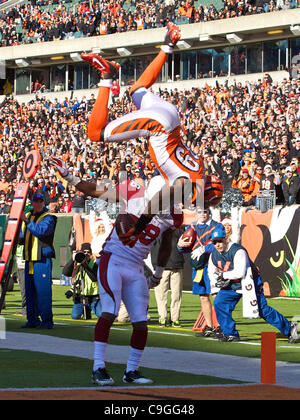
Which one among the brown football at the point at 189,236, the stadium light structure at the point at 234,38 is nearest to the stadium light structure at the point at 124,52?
the stadium light structure at the point at 234,38

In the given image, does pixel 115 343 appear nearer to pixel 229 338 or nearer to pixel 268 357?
pixel 229 338

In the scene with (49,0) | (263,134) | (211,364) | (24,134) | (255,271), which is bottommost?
(211,364)

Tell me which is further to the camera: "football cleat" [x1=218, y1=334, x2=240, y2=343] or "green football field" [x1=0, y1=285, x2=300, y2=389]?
"football cleat" [x1=218, y1=334, x2=240, y2=343]

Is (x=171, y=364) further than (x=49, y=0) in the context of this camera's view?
No

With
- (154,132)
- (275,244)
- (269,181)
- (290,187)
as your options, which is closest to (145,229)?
(154,132)

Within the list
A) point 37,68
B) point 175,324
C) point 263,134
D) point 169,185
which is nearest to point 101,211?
point 263,134

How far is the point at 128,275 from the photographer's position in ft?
29.8

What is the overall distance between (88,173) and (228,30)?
1342 centimetres

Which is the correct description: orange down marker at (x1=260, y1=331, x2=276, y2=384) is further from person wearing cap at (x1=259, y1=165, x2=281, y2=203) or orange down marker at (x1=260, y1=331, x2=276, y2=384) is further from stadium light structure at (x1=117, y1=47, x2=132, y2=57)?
stadium light structure at (x1=117, y1=47, x2=132, y2=57)

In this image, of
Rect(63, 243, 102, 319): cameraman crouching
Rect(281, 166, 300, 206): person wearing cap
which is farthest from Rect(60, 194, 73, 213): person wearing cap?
Rect(63, 243, 102, 319): cameraman crouching

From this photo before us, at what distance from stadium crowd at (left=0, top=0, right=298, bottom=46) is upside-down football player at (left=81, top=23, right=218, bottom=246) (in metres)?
32.7

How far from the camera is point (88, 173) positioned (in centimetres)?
3203

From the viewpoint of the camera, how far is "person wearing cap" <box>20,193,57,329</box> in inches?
570

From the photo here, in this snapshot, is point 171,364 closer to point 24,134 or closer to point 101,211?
point 101,211
